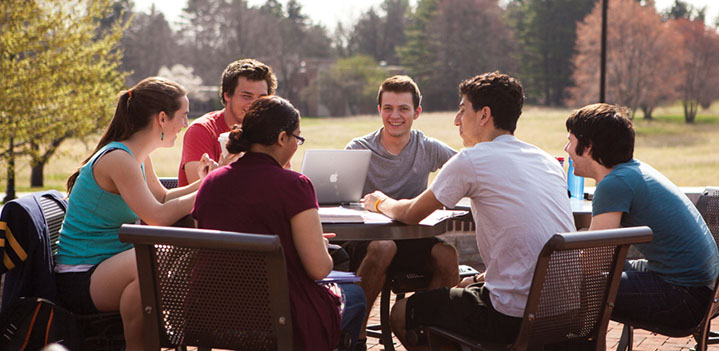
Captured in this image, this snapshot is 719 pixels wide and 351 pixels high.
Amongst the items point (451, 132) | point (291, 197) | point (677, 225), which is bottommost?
point (451, 132)

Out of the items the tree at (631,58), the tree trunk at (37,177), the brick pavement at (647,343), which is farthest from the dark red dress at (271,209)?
the tree at (631,58)

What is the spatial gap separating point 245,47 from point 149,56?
5.01 m

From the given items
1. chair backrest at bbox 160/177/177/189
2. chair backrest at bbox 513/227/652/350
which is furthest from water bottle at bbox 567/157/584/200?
chair backrest at bbox 160/177/177/189

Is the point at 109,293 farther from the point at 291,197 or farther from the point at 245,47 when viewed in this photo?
the point at 245,47

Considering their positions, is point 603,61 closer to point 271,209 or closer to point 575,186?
point 575,186

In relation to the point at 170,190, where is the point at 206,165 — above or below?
above

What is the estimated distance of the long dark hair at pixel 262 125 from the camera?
235cm

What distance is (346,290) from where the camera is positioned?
8.60 ft

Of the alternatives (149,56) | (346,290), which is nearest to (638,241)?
(346,290)

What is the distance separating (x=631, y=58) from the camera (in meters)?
40.0

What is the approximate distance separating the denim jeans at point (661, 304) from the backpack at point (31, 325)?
2056mm

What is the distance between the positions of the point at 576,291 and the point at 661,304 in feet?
2.30

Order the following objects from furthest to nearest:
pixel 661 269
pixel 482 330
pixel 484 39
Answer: pixel 484 39
pixel 661 269
pixel 482 330

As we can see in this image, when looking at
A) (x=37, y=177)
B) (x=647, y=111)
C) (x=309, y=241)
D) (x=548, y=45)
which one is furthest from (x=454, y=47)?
(x=309, y=241)
